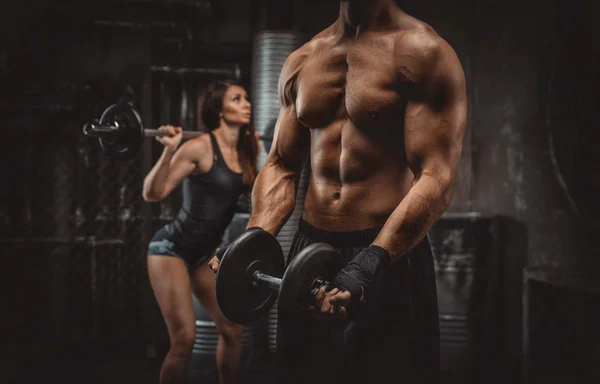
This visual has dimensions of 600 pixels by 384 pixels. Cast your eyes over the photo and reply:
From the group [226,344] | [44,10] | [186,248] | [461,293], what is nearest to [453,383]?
[461,293]

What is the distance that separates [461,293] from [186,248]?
1.85 metres

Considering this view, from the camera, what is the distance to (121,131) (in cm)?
319

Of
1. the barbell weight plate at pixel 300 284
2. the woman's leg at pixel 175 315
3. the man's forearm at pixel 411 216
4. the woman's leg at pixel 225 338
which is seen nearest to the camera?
the barbell weight plate at pixel 300 284

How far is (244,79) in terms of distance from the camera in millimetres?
Result: 4953

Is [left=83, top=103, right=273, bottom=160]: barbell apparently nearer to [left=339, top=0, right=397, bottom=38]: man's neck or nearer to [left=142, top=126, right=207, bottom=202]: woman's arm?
[left=142, top=126, right=207, bottom=202]: woman's arm

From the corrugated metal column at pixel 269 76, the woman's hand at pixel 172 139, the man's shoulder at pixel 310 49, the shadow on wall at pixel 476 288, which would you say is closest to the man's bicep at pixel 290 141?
the man's shoulder at pixel 310 49

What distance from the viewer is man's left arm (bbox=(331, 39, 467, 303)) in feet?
5.26

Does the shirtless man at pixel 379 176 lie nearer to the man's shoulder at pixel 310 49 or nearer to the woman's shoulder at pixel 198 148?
the man's shoulder at pixel 310 49

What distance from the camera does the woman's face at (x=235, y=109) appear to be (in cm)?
323

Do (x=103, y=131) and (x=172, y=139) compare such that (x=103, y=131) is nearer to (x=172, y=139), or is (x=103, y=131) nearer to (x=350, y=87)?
(x=172, y=139)

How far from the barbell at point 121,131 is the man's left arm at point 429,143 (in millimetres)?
1804

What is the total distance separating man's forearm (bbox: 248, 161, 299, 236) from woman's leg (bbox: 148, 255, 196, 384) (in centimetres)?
115

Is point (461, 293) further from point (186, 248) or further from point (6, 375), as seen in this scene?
point (6, 375)

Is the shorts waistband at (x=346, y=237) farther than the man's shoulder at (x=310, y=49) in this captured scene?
No
